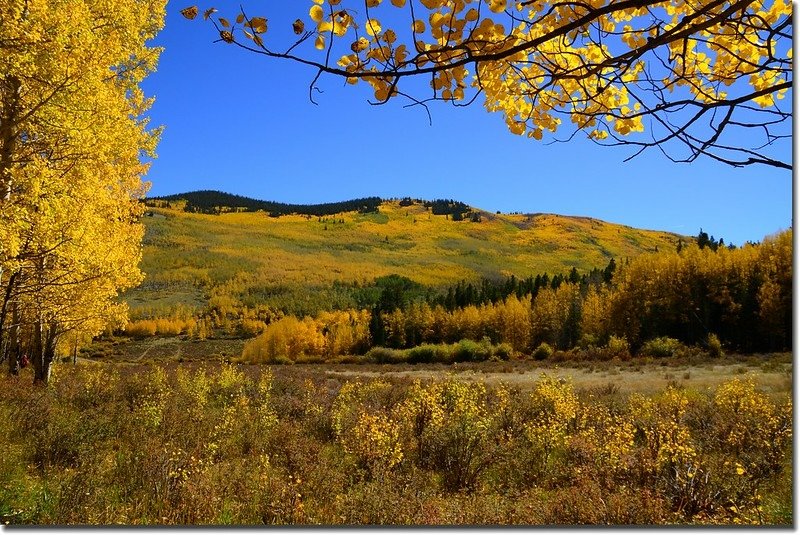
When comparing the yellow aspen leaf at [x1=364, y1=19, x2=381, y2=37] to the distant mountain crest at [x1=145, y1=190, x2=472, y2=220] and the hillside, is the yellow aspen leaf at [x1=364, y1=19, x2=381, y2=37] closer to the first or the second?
the hillside

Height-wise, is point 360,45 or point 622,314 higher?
point 360,45

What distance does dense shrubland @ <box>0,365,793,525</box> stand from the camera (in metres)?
3.24

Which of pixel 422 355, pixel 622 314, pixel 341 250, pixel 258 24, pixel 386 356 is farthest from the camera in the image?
pixel 341 250

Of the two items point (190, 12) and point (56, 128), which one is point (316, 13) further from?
point (56, 128)

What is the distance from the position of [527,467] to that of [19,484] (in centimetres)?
468

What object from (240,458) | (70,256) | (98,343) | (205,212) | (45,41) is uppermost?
(205,212)

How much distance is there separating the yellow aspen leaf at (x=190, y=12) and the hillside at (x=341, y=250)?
298 ft

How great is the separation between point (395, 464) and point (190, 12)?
465 centimetres

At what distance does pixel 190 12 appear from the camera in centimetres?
121

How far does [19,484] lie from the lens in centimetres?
372

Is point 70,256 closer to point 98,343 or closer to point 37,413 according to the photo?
point 37,413

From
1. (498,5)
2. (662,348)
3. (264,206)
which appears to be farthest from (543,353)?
(264,206)

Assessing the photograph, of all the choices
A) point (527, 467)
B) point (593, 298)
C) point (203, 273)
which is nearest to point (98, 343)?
point (203, 273)

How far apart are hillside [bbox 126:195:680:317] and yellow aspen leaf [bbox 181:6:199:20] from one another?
298 ft
